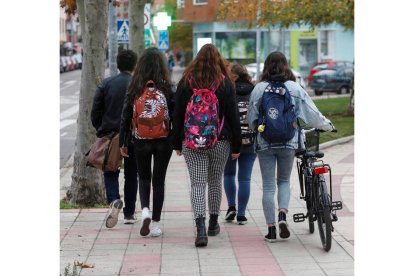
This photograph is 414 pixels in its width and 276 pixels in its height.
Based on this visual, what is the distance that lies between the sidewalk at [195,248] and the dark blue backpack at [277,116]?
0.99m

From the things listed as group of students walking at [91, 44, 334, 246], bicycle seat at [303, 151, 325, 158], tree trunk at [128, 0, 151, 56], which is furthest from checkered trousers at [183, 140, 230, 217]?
tree trunk at [128, 0, 151, 56]

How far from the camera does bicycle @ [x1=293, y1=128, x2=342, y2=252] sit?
796cm

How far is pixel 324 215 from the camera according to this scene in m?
7.92

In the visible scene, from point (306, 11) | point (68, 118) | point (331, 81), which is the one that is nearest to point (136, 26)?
point (306, 11)

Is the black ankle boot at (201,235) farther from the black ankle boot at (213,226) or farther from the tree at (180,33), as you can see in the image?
the tree at (180,33)

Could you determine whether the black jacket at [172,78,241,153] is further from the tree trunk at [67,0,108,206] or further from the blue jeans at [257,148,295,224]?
the tree trunk at [67,0,108,206]

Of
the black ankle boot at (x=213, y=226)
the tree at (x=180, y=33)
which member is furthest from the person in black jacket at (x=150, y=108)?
the tree at (x=180, y=33)
